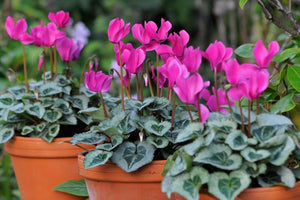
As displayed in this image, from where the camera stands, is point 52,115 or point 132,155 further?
point 52,115

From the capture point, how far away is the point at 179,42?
1101 millimetres

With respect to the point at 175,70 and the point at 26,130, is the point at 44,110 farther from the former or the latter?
the point at 175,70

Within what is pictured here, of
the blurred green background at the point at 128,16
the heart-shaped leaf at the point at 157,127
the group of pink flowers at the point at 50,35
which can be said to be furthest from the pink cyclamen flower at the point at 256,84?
the blurred green background at the point at 128,16

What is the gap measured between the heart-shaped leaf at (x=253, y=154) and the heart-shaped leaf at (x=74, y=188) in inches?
28.4

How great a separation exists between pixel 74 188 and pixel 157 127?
1.62ft

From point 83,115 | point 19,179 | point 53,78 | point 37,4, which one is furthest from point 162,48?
point 37,4

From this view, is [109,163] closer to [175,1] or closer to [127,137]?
[127,137]

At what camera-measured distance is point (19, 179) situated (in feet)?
5.20

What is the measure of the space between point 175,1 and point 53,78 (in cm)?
509

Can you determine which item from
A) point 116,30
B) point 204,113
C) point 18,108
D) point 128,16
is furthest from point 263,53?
point 128,16

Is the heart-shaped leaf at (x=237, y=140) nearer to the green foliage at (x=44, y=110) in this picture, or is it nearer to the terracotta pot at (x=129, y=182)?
the terracotta pot at (x=129, y=182)

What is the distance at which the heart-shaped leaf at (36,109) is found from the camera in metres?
1.49

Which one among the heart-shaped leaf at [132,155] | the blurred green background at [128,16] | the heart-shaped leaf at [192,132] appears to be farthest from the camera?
the blurred green background at [128,16]

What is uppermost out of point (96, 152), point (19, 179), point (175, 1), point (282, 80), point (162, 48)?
point (175, 1)
